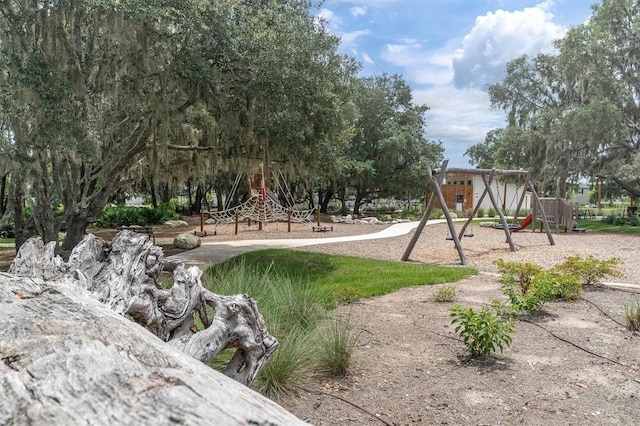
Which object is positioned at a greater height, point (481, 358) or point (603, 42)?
point (603, 42)

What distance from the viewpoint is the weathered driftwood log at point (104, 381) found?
4.31ft

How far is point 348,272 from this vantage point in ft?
28.7

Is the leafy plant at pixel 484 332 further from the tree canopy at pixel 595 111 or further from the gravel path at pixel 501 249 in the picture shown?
the tree canopy at pixel 595 111

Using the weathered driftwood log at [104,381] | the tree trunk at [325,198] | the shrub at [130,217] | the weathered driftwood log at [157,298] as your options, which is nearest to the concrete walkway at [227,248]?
the weathered driftwood log at [157,298]

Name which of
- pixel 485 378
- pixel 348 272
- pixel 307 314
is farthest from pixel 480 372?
pixel 348 272

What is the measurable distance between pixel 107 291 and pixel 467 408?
2.32 metres

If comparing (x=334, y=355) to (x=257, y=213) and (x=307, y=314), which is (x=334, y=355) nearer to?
(x=307, y=314)

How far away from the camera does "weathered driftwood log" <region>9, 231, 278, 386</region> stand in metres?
2.72

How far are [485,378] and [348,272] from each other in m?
5.14

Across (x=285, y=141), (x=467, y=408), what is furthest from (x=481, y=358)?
(x=285, y=141)

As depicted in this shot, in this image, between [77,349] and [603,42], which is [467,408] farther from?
[603,42]

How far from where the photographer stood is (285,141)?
30.1 feet

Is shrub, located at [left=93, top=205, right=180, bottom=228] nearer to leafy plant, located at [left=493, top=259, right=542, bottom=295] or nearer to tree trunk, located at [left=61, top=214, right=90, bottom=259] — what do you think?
tree trunk, located at [left=61, top=214, right=90, bottom=259]

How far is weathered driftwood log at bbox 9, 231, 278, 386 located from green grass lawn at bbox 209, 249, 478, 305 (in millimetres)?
2411
